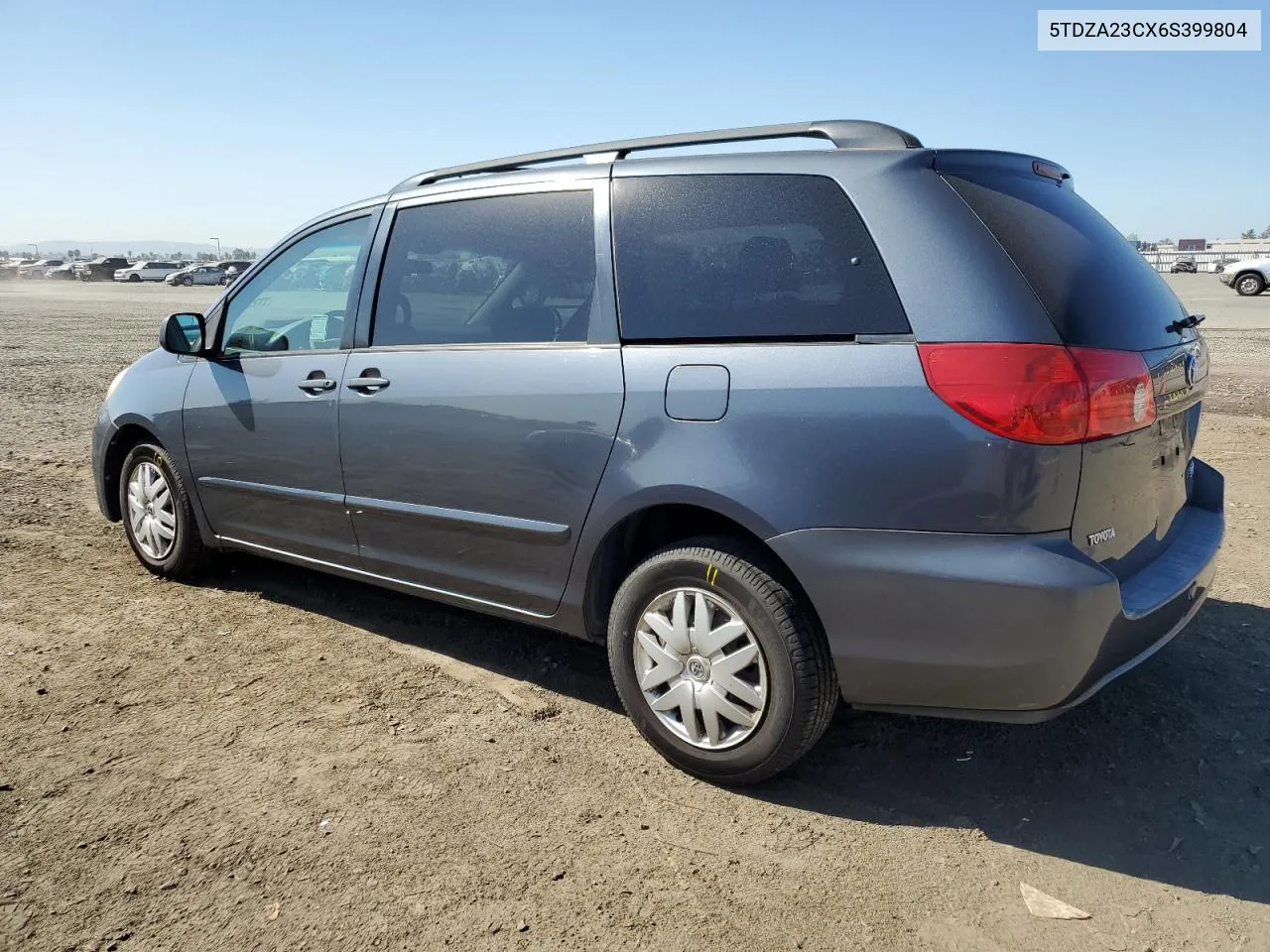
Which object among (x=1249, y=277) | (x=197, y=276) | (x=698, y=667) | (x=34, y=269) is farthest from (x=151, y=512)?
(x=34, y=269)

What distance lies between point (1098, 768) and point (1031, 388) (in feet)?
4.56

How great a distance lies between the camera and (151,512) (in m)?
5.13

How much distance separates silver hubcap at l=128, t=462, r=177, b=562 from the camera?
16.6 feet

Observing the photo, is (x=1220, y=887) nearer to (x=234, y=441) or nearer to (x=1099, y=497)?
(x=1099, y=497)

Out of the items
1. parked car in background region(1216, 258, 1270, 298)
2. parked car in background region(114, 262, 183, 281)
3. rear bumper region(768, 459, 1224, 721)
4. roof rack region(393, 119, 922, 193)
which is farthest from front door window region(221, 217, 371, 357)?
parked car in background region(114, 262, 183, 281)

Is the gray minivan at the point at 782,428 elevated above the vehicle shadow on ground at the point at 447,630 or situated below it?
above

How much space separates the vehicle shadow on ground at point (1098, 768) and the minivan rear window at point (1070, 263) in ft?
4.36

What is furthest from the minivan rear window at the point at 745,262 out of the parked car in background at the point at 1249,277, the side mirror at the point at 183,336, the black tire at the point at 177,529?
the parked car in background at the point at 1249,277

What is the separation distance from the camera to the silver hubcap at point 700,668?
3.01m

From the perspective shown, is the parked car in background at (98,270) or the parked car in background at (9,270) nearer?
the parked car in background at (98,270)

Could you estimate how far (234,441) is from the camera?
14.9 feet

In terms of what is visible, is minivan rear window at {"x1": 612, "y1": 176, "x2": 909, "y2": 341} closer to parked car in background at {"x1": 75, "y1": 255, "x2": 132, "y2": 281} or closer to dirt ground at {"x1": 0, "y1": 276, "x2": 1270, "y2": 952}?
dirt ground at {"x1": 0, "y1": 276, "x2": 1270, "y2": 952}

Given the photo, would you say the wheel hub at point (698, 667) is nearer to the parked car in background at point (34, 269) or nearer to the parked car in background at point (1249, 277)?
the parked car in background at point (1249, 277)

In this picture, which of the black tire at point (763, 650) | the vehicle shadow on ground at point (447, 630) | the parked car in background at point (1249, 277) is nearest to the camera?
the black tire at point (763, 650)
